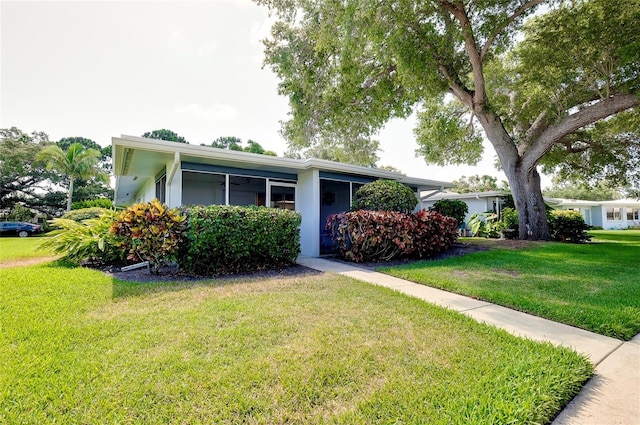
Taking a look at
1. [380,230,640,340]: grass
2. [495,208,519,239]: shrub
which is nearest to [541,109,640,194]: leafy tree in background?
[495,208,519,239]: shrub

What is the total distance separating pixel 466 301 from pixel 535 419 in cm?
271

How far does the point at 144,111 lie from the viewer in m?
10.3

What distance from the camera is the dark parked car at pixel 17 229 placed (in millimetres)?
19891

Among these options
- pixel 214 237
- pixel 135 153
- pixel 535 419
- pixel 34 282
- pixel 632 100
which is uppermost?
pixel 632 100

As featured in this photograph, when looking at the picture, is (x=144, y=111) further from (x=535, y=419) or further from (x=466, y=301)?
(x=535, y=419)

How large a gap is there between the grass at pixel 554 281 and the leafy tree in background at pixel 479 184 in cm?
2574

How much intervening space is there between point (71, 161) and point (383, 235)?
2378 centimetres

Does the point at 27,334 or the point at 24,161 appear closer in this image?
the point at 27,334

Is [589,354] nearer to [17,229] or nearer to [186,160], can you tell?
[186,160]

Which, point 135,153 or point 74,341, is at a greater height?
point 135,153

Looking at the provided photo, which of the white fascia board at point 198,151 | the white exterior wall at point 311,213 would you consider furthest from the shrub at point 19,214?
the white exterior wall at point 311,213

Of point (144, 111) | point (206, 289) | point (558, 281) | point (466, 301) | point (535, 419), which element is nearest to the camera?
point (535, 419)

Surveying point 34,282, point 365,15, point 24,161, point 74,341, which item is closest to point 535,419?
point 74,341

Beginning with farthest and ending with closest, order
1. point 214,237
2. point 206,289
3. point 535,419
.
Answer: point 214,237 < point 206,289 < point 535,419
